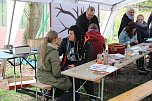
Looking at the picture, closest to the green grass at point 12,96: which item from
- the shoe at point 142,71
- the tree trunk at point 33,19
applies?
the shoe at point 142,71

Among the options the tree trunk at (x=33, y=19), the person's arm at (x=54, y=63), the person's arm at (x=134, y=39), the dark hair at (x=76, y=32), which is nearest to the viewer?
the person's arm at (x=54, y=63)

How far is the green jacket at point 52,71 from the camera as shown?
12.6 feet

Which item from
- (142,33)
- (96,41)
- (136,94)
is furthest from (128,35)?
(136,94)

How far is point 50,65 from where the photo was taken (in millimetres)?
3873

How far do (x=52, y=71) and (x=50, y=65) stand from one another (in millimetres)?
87

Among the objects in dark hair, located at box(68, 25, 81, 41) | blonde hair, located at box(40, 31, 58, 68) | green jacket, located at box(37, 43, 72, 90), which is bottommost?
green jacket, located at box(37, 43, 72, 90)

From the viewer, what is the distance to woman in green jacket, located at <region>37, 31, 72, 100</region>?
3.83m

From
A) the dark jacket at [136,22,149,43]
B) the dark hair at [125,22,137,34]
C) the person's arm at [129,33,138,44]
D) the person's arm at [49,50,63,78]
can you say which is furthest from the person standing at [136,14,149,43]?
the person's arm at [49,50,63,78]

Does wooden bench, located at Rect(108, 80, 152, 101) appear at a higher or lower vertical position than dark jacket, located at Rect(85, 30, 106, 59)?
lower

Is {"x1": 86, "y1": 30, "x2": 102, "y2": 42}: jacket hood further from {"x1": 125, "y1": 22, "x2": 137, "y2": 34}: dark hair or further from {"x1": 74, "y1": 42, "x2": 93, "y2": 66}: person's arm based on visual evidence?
{"x1": 125, "y1": 22, "x2": 137, "y2": 34}: dark hair

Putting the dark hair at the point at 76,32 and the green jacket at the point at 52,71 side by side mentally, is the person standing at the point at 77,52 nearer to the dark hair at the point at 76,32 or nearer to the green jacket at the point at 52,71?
the dark hair at the point at 76,32

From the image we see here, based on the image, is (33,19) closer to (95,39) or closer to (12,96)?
(95,39)

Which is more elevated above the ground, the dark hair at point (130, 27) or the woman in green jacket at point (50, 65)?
the dark hair at point (130, 27)

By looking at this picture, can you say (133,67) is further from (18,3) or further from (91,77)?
(91,77)
